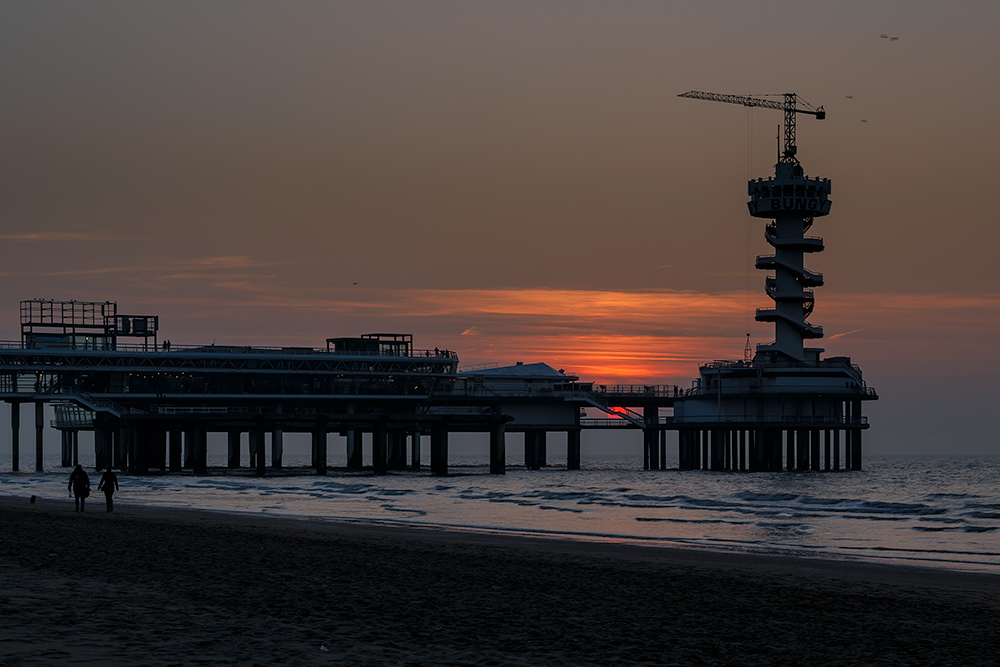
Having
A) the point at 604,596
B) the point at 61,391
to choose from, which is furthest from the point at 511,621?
the point at 61,391

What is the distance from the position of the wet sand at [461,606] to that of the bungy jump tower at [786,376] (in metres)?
86.8

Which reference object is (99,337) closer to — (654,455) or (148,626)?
(654,455)

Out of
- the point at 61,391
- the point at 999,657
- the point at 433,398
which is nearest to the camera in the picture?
the point at 999,657

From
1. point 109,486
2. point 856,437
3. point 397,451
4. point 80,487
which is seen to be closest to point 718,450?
point 856,437

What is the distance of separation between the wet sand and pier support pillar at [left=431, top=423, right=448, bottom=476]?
6563cm

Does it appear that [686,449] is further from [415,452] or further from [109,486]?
[109,486]

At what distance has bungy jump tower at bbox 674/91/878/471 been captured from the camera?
372 ft

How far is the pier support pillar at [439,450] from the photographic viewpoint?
9562 centimetres

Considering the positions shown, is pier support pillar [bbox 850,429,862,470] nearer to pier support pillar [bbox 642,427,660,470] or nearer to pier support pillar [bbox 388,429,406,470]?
pier support pillar [bbox 642,427,660,470]

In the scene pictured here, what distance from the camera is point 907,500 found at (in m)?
53.2

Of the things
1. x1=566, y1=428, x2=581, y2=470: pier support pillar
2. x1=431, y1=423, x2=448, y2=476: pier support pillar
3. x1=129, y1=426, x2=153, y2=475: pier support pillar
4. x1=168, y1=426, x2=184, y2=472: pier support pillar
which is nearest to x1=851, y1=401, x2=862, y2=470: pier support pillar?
x1=566, y1=428, x2=581, y2=470: pier support pillar

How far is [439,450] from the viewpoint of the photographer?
96.1 m

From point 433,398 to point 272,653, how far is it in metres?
103

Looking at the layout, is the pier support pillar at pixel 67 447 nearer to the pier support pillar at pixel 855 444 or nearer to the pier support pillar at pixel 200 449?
the pier support pillar at pixel 200 449
